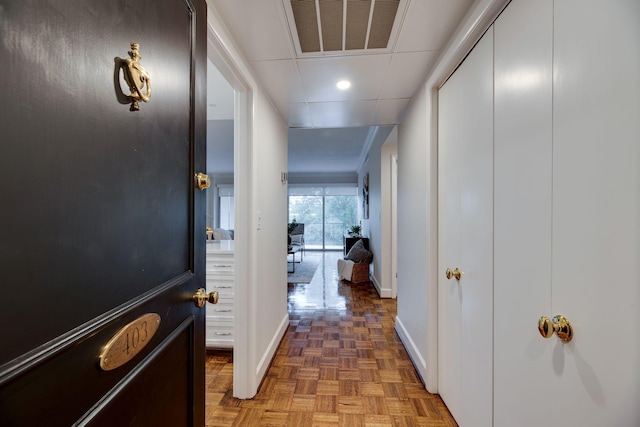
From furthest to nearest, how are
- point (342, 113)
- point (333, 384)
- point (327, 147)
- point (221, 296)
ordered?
point (327, 147), point (342, 113), point (221, 296), point (333, 384)

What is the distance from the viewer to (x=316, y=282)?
4.62m

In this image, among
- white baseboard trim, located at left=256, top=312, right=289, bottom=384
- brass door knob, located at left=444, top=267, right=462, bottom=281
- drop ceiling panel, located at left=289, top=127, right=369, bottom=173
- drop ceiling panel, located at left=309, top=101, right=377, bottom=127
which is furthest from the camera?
drop ceiling panel, located at left=289, top=127, right=369, bottom=173

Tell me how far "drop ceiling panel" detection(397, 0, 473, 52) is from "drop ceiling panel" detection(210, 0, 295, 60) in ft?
1.92

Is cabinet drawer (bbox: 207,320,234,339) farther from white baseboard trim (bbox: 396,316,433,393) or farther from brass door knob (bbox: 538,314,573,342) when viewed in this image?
brass door knob (bbox: 538,314,573,342)

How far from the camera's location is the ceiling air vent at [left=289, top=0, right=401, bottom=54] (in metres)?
1.18

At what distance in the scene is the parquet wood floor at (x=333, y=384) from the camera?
1.53 metres

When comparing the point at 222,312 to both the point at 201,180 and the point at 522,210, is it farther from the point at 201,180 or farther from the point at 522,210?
the point at 522,210

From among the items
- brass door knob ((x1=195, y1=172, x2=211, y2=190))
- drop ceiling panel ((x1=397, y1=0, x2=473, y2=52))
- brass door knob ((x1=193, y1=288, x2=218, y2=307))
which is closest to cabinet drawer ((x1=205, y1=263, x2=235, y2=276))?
brass door knob ((x1=193, y1=288, x2=218, y2=307))

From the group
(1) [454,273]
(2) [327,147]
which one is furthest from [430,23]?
Answer: (2) [327,147]

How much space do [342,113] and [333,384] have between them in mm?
2143

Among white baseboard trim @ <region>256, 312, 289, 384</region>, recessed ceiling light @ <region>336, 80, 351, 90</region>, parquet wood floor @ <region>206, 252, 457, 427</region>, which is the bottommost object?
parquet wood floor @ <region>206, 252, 457, 427</region>

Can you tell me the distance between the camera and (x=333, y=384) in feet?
6.00

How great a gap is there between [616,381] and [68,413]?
3.68 ft

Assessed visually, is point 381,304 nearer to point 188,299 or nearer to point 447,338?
point 447,338
